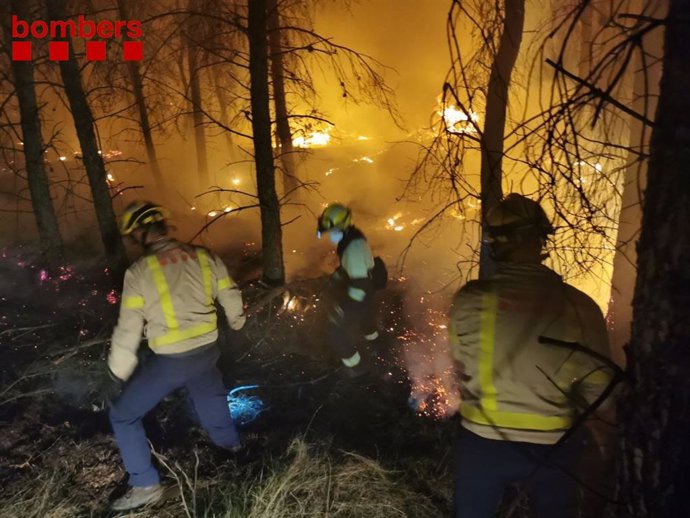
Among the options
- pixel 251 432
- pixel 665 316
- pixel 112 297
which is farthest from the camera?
pixel 112 297

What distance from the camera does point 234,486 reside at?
3.52 metres

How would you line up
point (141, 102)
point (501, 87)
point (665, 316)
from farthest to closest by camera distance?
point (141, 102), point (501, 87), point (665, 316)

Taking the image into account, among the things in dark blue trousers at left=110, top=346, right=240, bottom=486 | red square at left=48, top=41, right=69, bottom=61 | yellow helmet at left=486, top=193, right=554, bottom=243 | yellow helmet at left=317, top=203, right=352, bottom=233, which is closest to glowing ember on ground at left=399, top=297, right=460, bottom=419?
yellow helmet at left=317, top=203, right=352, bottom=233

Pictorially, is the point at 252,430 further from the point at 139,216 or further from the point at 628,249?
the point at 628,249

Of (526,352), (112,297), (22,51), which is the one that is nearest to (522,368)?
(526,352)

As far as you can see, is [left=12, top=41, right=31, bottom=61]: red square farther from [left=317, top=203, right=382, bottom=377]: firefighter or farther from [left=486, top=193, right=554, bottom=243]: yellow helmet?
[left=486, top=193, right=554, bottom=243]: yellow helmet

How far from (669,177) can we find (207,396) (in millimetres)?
3230

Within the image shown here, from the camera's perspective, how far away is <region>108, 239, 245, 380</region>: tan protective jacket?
3258 millimetres

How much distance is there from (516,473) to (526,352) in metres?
0.66

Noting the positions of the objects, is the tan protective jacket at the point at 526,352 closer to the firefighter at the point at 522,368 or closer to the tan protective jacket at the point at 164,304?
the firefighter at the point at 522,368

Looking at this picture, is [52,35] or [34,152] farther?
[34,152]

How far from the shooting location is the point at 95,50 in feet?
31.4

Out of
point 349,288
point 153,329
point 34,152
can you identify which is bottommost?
point 349,288

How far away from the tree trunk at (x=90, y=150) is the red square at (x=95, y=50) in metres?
3.42
